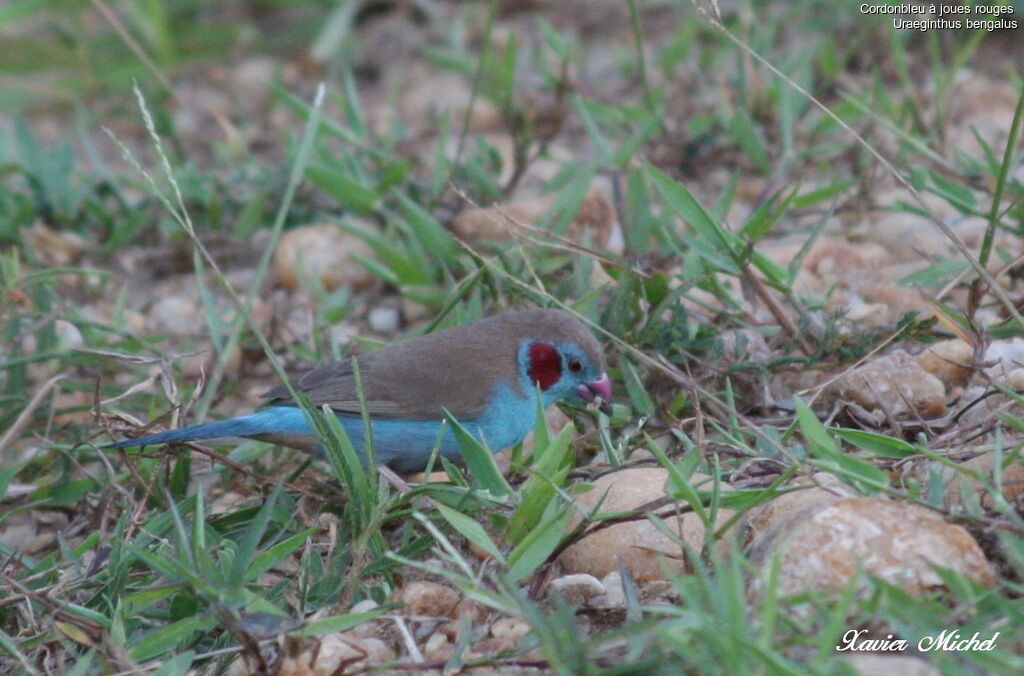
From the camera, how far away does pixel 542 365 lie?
12.7 ft

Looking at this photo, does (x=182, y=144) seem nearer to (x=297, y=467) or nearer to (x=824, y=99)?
(x=297, y=467)

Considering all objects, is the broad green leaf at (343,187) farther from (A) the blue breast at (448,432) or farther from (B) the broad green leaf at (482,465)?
(B) the broad green leaf at (482,465)

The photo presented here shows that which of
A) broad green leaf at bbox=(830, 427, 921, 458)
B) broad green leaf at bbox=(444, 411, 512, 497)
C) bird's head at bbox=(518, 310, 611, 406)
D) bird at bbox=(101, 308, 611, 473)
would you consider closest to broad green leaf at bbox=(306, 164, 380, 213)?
bird at bbox=(101, 308, 611, 473)

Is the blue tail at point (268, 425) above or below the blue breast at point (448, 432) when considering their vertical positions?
above

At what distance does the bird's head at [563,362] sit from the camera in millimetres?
3723

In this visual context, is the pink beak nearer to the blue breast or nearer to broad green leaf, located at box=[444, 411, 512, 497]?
the blue breast

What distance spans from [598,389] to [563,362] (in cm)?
16

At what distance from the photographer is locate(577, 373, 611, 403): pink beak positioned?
369cm

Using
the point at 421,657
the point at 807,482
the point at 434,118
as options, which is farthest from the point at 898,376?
the point at 434,118

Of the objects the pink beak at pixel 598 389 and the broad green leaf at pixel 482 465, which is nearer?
the broad green leaf at pixel 482 465

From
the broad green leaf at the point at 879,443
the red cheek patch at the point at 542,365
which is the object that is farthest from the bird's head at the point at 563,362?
the broad green leaf at the point at 879,443

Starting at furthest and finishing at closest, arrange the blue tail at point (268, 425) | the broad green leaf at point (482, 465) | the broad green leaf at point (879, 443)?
the blue tail at point (268, 425)
the broad green leaf at point (482, 465)
the broad green leaf at point (879, 443)

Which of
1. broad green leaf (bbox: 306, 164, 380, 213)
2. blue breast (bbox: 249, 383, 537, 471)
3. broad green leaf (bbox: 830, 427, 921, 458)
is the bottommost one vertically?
blue breast (bbox: 249, 383, 537, 471)

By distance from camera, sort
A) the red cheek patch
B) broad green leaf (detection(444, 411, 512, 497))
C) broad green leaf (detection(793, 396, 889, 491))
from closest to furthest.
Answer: broad green leaf (detection(793, 396, 889, 491))
broad green leaf (detection(444, 411, 512, 497))
the red cheek patch
